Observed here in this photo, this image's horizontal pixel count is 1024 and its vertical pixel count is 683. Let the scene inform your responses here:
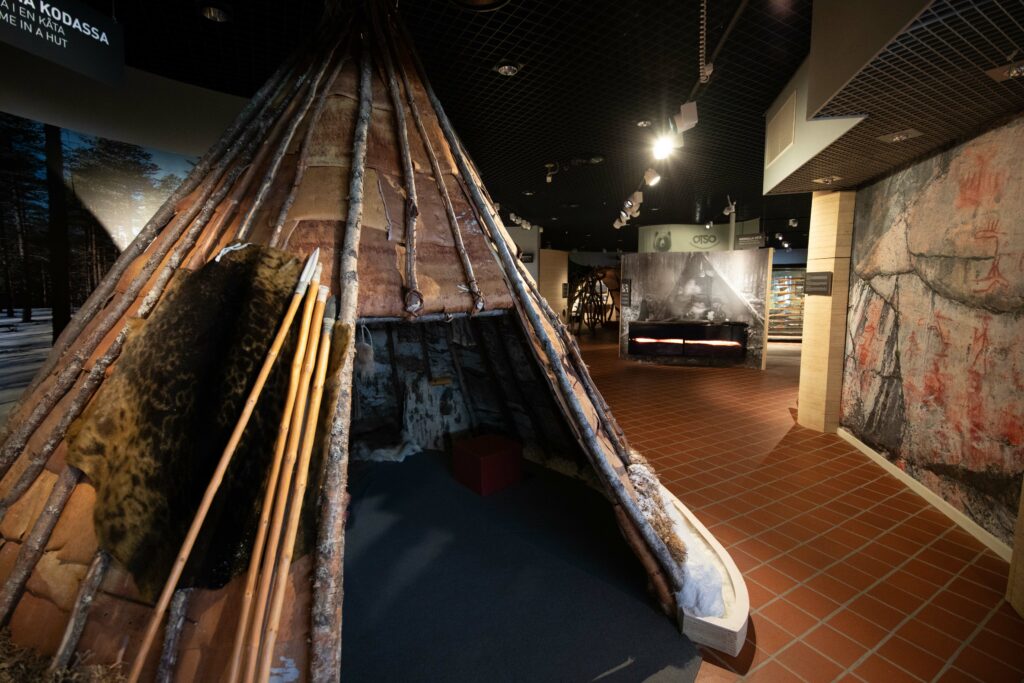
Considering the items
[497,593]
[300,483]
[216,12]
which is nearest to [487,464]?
[497,593]

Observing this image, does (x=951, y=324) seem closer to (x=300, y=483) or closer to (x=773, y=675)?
(x=773, y=675)

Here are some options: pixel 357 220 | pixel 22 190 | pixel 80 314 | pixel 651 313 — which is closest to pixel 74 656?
pixel 80 314

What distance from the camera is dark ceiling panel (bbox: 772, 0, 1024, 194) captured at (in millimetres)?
1873

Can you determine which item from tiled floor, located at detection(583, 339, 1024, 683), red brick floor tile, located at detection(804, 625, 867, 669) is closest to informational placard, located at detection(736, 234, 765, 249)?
tiled floor, located at detection(583, 339, 1024, 683)

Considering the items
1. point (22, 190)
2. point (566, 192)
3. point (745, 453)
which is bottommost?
point (745, 453)

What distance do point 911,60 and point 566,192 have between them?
6165 mm

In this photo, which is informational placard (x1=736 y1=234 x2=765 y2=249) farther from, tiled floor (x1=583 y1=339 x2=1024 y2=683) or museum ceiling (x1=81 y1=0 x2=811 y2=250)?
tiled floor (x1=583 y1=339 x2=1024 y2=683)

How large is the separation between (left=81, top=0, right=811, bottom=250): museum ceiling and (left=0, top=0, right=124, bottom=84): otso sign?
0.73 metres

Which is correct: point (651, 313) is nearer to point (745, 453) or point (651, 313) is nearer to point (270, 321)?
point (745, 453)

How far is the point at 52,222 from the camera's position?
2.92m

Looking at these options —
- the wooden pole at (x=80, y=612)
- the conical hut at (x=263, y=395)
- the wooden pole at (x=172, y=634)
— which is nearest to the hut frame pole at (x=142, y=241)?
the conical hut at (x=263, y=395)

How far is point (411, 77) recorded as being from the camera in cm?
296

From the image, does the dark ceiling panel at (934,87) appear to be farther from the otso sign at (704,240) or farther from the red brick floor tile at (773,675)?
the otso sign at (704,240)

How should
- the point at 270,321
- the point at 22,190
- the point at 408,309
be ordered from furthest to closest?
the point at 22,190
the point at 408,309
the point at 270,321
